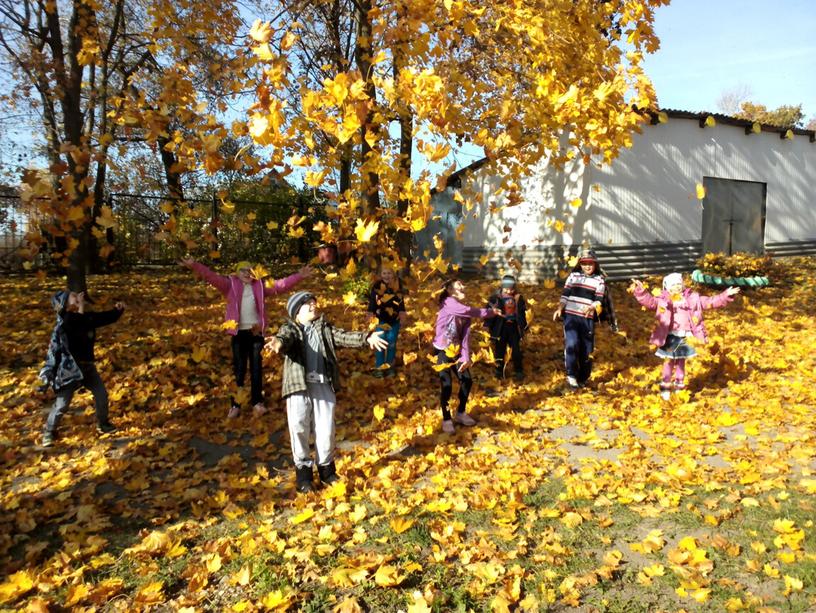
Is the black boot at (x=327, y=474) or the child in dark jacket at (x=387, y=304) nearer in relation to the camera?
the black boot at (x=327, y=474)

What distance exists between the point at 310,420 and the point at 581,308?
4.11 meters

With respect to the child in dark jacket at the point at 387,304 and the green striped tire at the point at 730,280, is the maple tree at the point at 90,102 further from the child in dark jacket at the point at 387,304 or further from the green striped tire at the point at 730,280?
the green striped tire at the point at 730,280

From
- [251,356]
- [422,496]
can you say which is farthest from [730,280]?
[422,496]

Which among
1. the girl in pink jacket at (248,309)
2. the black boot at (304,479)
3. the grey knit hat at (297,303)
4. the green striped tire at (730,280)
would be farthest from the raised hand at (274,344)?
the green striped tire at (730,280)

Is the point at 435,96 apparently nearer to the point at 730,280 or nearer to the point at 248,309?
the point at 248,309

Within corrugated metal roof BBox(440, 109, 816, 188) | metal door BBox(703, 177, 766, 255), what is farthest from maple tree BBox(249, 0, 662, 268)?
metal door BBox(703, 177, 766, 255)

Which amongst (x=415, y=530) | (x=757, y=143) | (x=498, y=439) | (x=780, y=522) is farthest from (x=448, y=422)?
(x=757, y=143)

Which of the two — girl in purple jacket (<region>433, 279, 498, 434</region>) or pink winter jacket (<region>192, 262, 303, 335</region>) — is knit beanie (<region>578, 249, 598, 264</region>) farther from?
pink winter jacket (<region>192, 262, 303, 335</region>)

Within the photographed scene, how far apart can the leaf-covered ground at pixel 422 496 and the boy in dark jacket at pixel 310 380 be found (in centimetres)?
28

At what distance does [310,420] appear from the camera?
4.91m

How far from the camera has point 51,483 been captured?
16.9 feet

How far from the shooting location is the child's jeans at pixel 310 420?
475 centimetres

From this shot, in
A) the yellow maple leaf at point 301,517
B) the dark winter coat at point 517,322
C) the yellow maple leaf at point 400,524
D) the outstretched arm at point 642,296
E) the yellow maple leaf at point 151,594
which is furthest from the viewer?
the dark winter coat at point 517,322

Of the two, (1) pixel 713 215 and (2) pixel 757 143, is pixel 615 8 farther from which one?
(2) pixel 757 143
